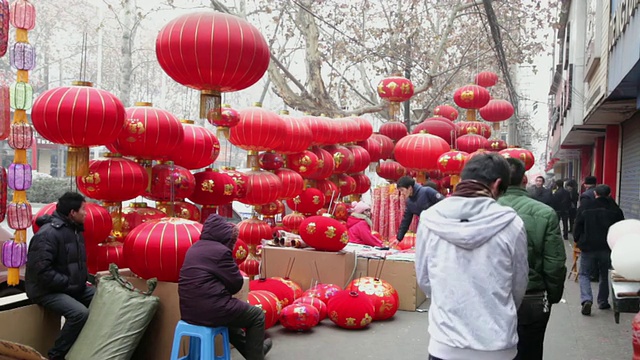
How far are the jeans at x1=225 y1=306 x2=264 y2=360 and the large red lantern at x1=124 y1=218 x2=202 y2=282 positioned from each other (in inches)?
31.1

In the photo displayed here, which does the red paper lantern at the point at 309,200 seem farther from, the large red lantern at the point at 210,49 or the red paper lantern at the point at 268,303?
the large red lantern at the point at 210,49

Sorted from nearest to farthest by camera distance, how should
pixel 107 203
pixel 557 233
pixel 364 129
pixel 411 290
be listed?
1. pixel 557 233
2. pixel 107 203
3. pixel 411 290
4. pixel 364 129

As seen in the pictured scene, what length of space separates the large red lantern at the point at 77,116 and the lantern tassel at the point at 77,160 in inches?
4.0

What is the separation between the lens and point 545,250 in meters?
3.88

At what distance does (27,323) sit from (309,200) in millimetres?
5667

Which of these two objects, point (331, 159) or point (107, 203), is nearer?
point (107, 203)

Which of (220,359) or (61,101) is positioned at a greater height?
(61,101)

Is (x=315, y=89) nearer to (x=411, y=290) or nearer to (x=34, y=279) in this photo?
(x=411, y=290)

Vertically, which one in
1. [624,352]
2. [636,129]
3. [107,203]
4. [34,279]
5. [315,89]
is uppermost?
[315,89]

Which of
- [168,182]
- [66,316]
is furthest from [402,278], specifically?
[66,316]

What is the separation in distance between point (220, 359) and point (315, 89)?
1032cm

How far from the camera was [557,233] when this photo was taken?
3869 millimetres

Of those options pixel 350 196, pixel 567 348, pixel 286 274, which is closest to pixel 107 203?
pixel 286 274

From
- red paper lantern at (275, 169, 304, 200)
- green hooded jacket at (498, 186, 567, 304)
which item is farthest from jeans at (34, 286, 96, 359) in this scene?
red paper lantern at (275, 169, 304, 200)
